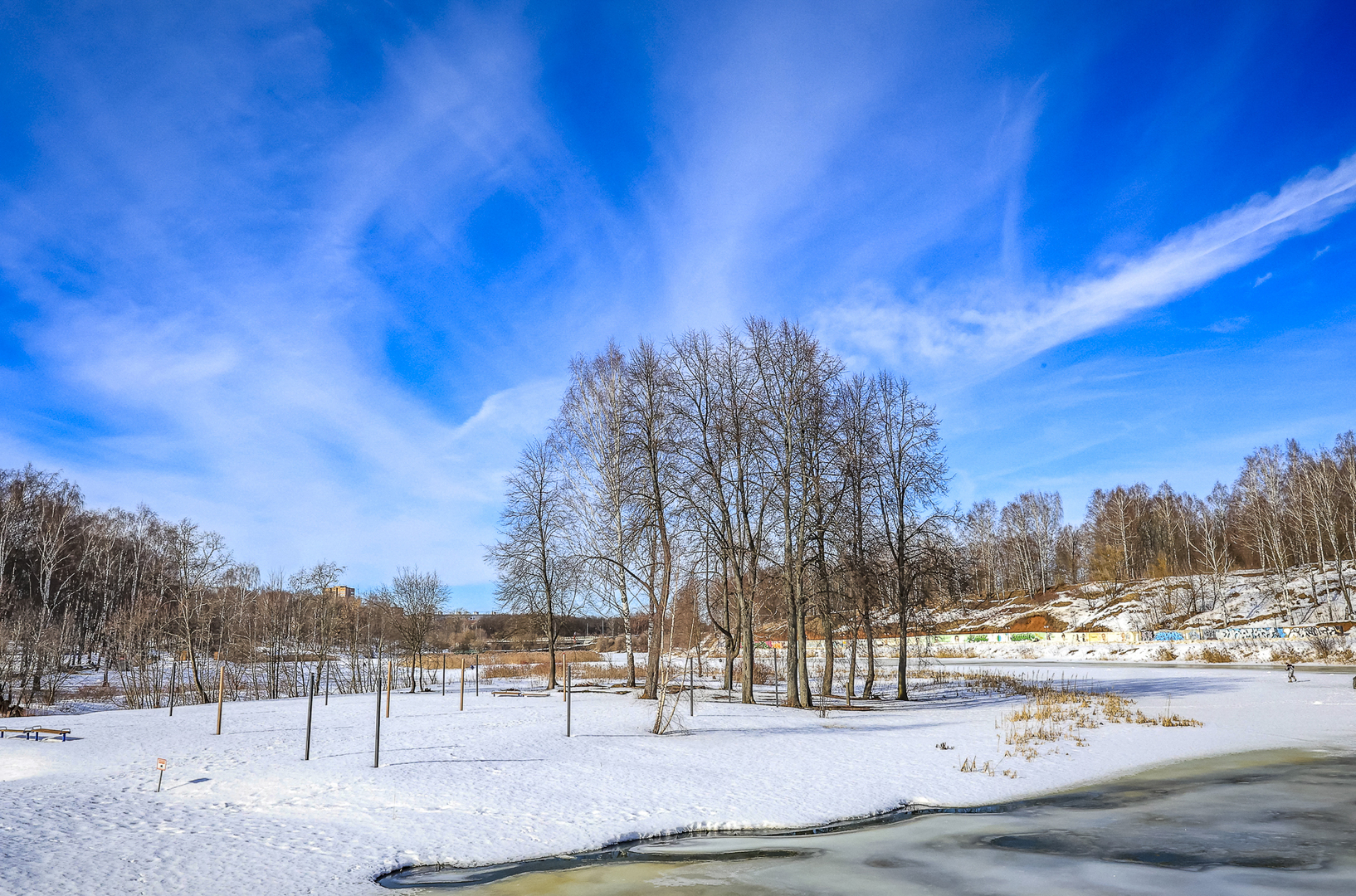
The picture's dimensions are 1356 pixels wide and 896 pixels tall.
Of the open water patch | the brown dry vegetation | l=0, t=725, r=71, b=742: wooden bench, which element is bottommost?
the brown dry vegetation

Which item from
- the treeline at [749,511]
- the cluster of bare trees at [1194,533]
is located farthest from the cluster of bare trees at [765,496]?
the cluster of bare trees at [1194,533]

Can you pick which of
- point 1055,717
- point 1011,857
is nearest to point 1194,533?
point 1055,717

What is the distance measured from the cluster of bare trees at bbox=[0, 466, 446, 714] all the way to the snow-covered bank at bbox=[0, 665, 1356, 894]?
40.5 feet

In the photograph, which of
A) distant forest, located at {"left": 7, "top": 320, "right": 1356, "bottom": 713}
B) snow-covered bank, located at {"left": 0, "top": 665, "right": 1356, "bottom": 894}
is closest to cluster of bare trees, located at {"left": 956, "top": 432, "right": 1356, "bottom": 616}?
distant forest, located at {"left": 7, "top": 320, "right": 1356, "bottom": 713}

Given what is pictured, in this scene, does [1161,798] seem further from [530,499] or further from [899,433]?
[530,499]

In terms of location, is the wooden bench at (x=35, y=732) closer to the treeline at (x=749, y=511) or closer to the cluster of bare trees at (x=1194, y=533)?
the treeline at (x=749, y=511)

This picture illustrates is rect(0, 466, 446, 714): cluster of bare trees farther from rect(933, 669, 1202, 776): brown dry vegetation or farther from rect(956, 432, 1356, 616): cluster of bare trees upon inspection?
rect(956, 432, 1356, 616): cluster of bare trees

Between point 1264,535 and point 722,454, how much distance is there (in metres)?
69.7

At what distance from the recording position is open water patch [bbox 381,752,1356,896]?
25.7 ft

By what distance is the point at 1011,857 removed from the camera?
885cm

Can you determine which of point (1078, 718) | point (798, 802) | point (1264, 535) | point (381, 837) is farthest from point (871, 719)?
point (1264, 535)

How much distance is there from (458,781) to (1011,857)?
846cm

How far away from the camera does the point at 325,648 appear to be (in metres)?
34.8

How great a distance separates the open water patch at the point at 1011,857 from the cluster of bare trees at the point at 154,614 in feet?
71.3
